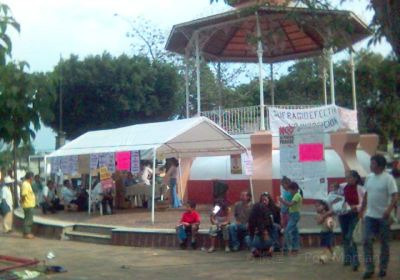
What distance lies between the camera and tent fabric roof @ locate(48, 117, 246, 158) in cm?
1989

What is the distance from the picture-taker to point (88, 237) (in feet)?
63.7

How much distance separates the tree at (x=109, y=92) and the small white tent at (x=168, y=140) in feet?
53.5

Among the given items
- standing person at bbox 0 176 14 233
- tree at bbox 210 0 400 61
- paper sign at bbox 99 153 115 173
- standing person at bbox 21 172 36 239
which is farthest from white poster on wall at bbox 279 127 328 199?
standing person at bbox 0 176 14 233

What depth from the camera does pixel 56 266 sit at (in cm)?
1375

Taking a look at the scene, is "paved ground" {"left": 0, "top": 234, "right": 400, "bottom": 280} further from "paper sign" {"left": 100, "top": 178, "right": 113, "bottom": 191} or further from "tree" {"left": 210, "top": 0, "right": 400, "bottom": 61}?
"paper sign" {"left": 100, "top": 178, "right": 113, "bottom": 191}

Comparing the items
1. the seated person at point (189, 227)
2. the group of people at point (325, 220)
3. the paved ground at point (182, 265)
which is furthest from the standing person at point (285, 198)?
the seated person at point (189, 227)

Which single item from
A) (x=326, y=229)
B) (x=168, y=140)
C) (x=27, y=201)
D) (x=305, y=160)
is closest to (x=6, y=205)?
→ (x=27, y=201)

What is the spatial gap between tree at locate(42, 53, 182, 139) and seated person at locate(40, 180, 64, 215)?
14.2 m

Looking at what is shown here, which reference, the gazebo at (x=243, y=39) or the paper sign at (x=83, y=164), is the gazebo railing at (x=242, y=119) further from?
the paper sign at (x=83, y=164)

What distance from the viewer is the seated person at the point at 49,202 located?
2577cm

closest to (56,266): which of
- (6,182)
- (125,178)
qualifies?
(6,182)

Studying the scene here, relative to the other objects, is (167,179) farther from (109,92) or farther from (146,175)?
(109,92)

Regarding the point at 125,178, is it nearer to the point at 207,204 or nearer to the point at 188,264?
the point at 207,204

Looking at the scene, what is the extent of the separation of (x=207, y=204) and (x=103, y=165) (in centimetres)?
466
